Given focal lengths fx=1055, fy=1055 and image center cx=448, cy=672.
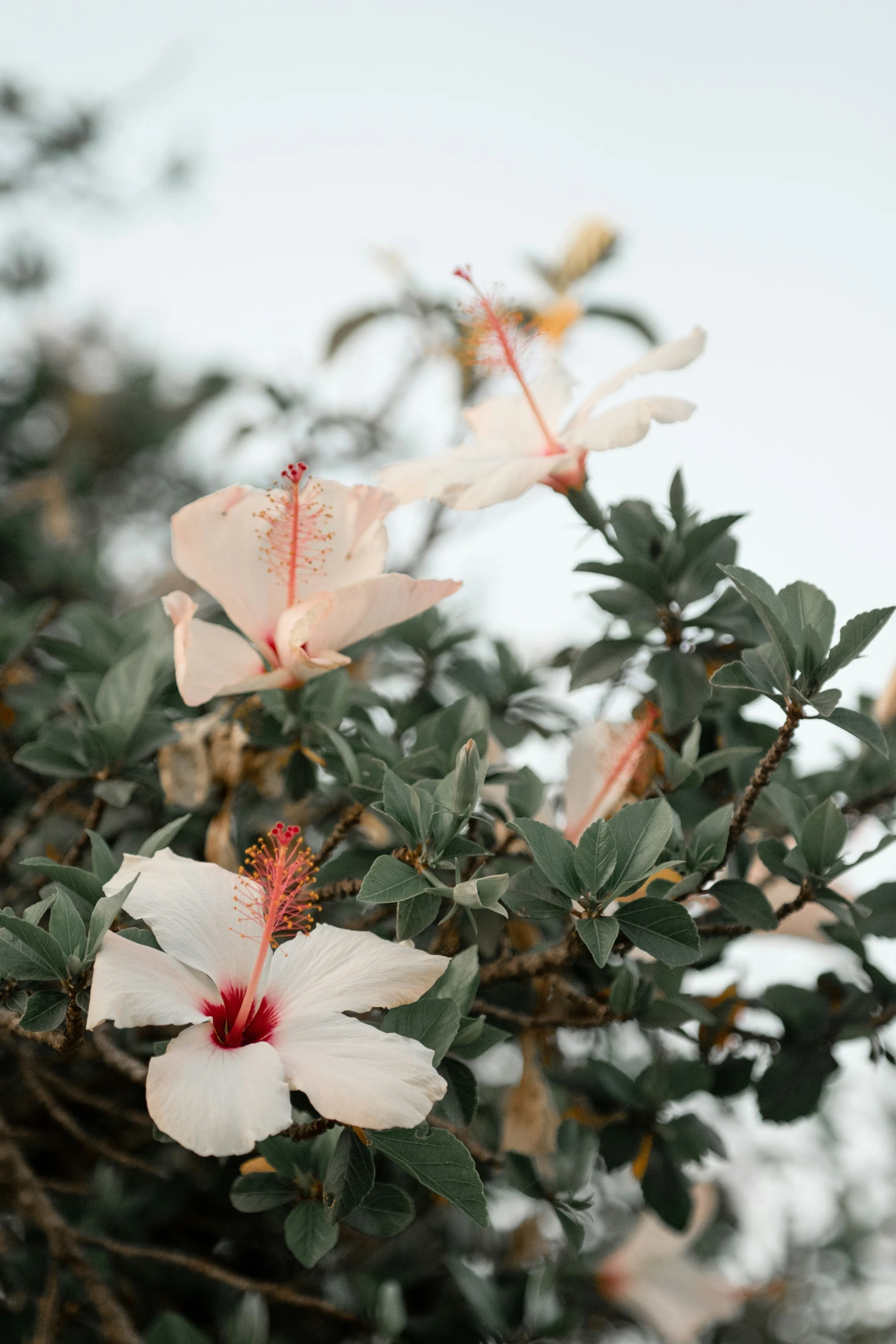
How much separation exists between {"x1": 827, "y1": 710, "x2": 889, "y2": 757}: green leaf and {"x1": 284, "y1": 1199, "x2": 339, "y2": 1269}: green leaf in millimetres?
634

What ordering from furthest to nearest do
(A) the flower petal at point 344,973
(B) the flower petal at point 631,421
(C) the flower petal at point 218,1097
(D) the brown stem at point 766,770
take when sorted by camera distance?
(B) the flower petal at point 631,421 → (D) the brown stem at point 766,770 → (A) the flower petal at point 344,973 → (C) the flower petal at point 218,1097

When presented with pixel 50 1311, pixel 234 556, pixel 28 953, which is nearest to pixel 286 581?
pixel 234 556

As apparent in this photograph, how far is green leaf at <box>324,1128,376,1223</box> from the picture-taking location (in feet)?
2.81

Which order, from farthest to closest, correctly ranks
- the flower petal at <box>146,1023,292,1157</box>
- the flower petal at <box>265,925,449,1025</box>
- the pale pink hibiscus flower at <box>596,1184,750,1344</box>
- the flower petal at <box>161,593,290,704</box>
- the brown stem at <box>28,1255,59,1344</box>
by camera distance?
the pale pink hibiscus flower at <box>596,1184,750,1344</box>, the brown stem at <box>28,1255,59,1344</box>, the flower petal at <box>161,593,290,704</box>, the flower petal at <box>265,925,449,1025</box>, the flower petal at <box>146,1023,292,1157</box>

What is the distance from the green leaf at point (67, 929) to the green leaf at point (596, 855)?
0.40 metres

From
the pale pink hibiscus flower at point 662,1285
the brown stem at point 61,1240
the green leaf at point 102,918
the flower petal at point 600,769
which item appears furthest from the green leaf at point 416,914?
the pale pink hibiscus flower at point 662,1285

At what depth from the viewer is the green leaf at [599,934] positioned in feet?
2.79

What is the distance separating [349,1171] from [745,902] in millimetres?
455

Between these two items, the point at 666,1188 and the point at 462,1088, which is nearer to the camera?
the point at 462,1088

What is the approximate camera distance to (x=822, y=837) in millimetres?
1020

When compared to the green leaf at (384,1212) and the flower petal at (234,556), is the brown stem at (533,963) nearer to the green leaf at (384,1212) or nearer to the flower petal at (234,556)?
the green leaf at (384,1212)

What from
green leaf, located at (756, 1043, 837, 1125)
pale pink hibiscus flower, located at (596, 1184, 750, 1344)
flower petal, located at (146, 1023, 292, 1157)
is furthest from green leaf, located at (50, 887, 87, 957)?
pale pink hibiscus flower, located at (596, 1184, 750, 1344)

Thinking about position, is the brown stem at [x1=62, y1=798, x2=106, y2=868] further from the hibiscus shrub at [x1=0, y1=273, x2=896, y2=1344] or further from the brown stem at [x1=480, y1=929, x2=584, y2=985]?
the brown stem at [x1=480, y1=929, x2=584, y2=985]

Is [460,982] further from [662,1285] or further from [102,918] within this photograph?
[662,1285]
